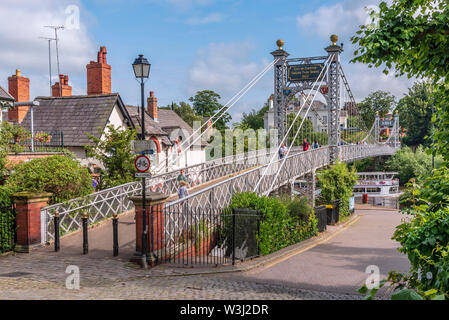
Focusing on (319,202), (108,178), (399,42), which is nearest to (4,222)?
(108,178)

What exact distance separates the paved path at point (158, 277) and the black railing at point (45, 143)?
6.39m

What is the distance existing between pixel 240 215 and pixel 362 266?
12.5 feet

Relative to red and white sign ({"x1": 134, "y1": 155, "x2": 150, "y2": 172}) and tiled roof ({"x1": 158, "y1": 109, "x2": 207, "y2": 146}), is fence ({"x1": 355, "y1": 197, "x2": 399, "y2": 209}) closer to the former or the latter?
tiled roof ({"x1": 158, "y1": 109, "x2": 207, "y2": 146})

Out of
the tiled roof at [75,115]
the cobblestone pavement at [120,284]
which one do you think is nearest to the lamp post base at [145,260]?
the cobblestone pavement at [120,284]

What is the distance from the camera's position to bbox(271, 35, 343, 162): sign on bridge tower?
2538cm

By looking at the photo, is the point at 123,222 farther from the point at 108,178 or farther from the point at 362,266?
the point at 362,266

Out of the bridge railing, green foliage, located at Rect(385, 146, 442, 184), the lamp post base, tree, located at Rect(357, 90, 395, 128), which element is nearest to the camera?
the lamp post base

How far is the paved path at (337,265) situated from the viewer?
9250 millimetres

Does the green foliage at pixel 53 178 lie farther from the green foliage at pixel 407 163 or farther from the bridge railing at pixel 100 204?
the green foliage at pixel 407 163

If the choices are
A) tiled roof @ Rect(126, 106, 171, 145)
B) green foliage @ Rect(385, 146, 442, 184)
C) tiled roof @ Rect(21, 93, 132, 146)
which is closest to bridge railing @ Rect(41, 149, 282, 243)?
tiled roof @ Rect(21, 93, 132, 146)

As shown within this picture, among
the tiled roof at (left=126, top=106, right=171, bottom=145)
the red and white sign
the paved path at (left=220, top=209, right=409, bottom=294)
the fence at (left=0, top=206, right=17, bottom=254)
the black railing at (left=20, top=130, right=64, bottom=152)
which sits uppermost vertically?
the tiled roof at (left=126, top=106, right=171, bottom=145)

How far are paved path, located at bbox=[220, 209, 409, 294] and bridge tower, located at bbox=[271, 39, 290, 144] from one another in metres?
10.1

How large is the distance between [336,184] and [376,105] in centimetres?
6708

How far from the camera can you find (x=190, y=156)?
121 feet
